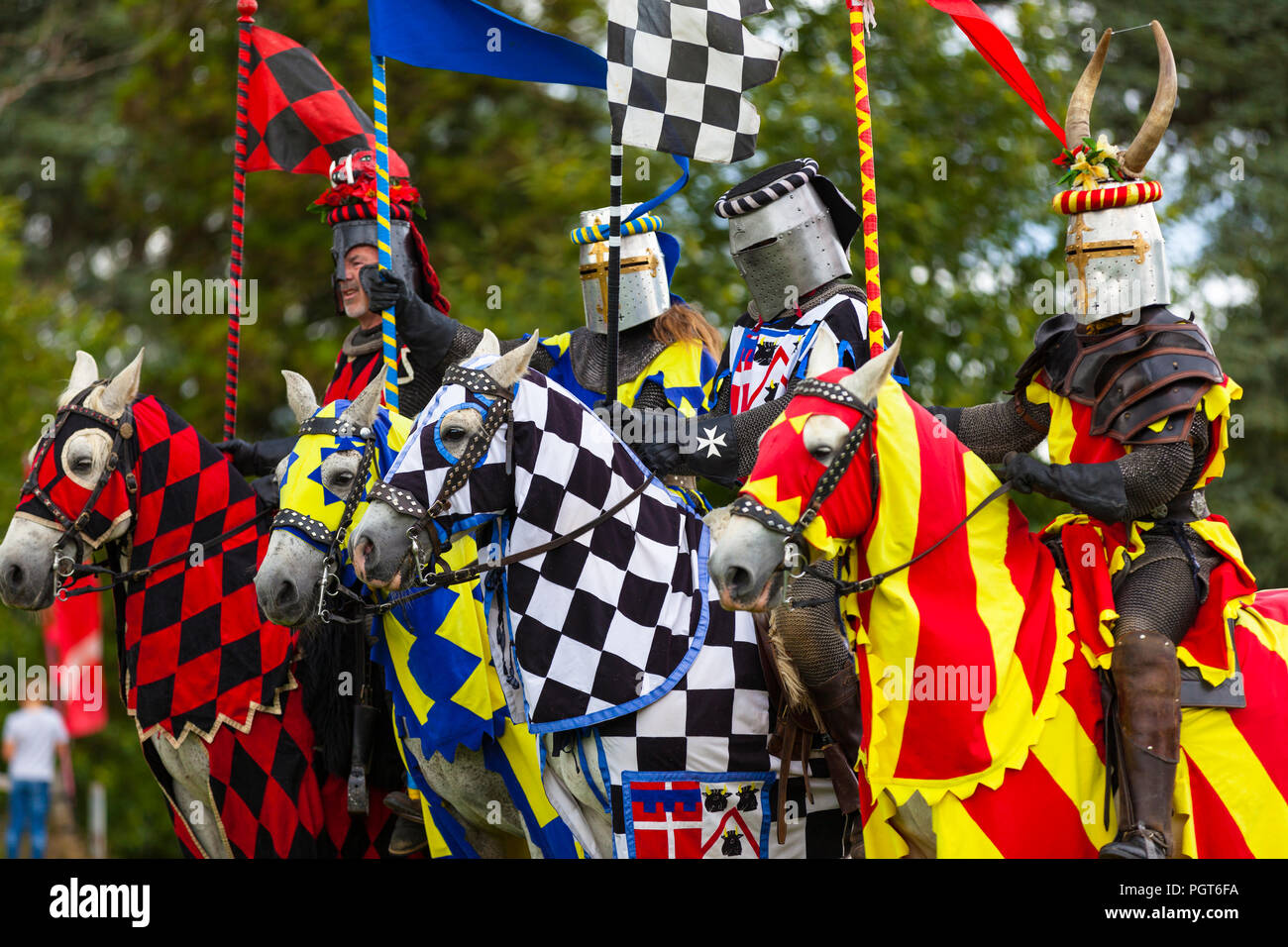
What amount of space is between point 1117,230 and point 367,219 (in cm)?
393

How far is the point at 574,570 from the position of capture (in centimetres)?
507

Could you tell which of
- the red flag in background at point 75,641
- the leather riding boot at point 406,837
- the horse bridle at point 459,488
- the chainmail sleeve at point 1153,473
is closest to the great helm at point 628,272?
the horse bridle at point 459,488

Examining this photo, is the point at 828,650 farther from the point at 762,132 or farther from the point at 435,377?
the point at 762,132

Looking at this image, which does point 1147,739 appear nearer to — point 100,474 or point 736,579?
point 736,579

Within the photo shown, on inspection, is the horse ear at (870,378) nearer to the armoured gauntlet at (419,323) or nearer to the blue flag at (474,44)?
the blue flag at (474,44)

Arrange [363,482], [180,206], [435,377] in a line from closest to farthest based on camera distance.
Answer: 1. [363,482]
2. [435,377]
3. [180,206]

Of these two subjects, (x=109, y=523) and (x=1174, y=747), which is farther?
(x=109, y=523)

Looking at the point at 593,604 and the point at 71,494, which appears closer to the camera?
the point at 593,604

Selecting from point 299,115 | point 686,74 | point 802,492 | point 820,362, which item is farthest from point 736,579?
point 299,115

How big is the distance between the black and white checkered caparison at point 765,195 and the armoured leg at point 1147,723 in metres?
2.36

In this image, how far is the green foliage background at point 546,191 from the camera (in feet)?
37.6

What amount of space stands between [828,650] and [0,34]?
1843cm

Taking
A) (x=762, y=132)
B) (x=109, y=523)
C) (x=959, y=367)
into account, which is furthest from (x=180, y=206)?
(x=109, y=523)

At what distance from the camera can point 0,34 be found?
19.6 metres
